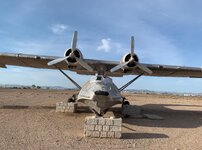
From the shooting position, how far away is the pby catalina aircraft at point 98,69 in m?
14.0

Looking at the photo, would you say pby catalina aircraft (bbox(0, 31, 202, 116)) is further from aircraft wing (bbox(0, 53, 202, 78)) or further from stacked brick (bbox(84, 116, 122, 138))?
stacked brick (bbox(84, 116, 122, 138))

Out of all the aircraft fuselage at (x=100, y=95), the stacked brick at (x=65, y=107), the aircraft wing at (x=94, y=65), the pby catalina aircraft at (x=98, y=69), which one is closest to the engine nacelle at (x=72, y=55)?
the pby catalina aircraft at (x=98, y=69)

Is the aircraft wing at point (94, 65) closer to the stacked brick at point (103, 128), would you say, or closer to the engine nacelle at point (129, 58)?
the engine nacelle at point (129, 58)

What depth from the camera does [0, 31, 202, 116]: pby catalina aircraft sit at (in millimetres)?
14023

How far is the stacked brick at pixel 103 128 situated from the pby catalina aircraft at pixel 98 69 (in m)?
3.04

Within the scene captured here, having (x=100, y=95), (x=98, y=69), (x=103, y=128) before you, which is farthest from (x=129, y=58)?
(x=103, y=128)

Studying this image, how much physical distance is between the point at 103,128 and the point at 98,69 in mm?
9228

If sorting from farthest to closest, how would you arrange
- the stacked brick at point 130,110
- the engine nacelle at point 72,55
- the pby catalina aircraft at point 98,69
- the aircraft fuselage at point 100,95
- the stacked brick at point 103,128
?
the stacked brick at point 130,110 < the engine nacelle at point 72,55 < the pby catalina aircraft at point 98,69 < the aircraft fuselage at point 100,95 < the stacked brick at point 103,128

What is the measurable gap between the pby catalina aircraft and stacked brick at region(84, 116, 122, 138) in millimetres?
3036

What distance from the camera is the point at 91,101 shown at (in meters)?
14.0

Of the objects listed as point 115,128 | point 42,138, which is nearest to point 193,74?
point 115,128

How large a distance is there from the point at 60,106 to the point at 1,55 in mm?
5054

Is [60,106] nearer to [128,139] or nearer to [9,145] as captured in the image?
[128,139]

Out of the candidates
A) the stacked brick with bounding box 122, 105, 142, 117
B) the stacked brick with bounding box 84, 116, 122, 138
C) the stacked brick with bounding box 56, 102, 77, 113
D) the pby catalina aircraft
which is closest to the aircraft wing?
the pby catalina aircraft
